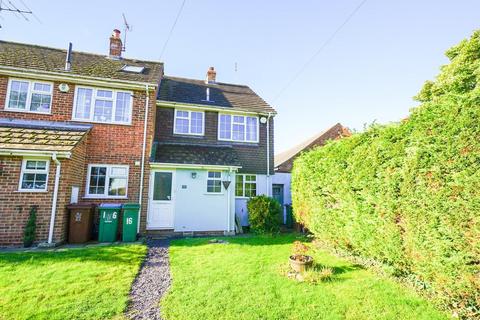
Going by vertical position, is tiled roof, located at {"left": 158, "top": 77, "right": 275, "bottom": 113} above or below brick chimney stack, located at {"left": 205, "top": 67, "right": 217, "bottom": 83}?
below

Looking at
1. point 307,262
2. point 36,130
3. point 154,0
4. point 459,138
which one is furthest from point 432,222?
point 36,130

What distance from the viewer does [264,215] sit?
10.5 m

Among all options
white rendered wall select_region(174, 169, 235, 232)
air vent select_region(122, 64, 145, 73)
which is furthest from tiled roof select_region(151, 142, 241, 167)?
air vent select_region(122, 64, 145, 73)

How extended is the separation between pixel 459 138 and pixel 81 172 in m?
11.5

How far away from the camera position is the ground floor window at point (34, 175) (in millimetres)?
8094

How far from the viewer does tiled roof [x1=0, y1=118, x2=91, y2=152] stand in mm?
8055

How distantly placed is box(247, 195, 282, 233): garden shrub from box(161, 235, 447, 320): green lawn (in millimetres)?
3911

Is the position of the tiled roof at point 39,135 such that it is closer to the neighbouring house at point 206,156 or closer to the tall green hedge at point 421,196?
the neighbouring house at point 206,156

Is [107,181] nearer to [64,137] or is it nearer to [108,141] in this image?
[108,141]

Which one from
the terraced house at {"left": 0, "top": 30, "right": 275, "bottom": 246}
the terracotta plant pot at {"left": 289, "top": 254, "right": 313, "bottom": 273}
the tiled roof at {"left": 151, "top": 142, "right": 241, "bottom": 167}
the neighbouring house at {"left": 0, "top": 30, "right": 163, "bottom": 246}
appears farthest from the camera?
the tiled roof at {"left": 151, "top": 142, "right": 241, "bottom": 167}

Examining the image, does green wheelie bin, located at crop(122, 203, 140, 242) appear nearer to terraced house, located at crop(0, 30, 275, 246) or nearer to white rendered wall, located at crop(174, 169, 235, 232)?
terraced house, located at crop(0, 30, 275, 246)

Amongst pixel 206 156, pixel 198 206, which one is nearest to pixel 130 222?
pixel 198 206

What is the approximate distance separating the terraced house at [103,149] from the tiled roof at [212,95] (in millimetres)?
653

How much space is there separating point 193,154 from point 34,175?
5.97 metres
